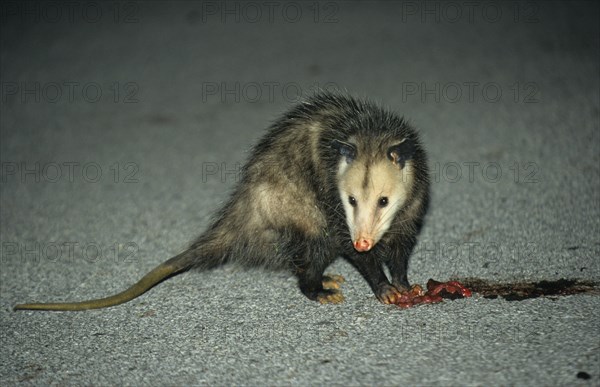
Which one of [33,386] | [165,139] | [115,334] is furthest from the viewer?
[165,139]

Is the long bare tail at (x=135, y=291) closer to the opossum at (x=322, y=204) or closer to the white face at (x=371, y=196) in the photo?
the opossum at (x=322, y=204)

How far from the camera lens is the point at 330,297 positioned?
2.67 meters

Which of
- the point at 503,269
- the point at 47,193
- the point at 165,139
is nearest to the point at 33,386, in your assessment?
the point at 503,269

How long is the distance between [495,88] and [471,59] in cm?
74

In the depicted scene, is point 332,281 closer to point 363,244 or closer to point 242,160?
point 363,244

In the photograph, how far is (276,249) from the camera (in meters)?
2.77

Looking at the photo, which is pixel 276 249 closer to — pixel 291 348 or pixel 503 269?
pixel 291 348

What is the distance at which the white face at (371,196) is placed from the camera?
2415 millimetres

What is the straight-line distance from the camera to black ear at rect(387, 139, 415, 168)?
251cm

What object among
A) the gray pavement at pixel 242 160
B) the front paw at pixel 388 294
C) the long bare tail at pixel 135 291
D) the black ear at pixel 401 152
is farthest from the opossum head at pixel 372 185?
the long bare tail at pixel 135 291

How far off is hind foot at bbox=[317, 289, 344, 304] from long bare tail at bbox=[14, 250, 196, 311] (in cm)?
52

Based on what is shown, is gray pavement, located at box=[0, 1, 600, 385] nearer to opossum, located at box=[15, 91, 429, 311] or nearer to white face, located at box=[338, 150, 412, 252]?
opossum, located at box=[15, 91, 429, 311]

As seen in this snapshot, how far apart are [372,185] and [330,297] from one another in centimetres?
47

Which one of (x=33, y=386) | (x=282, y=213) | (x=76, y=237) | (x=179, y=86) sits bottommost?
(x=33, y=386)
